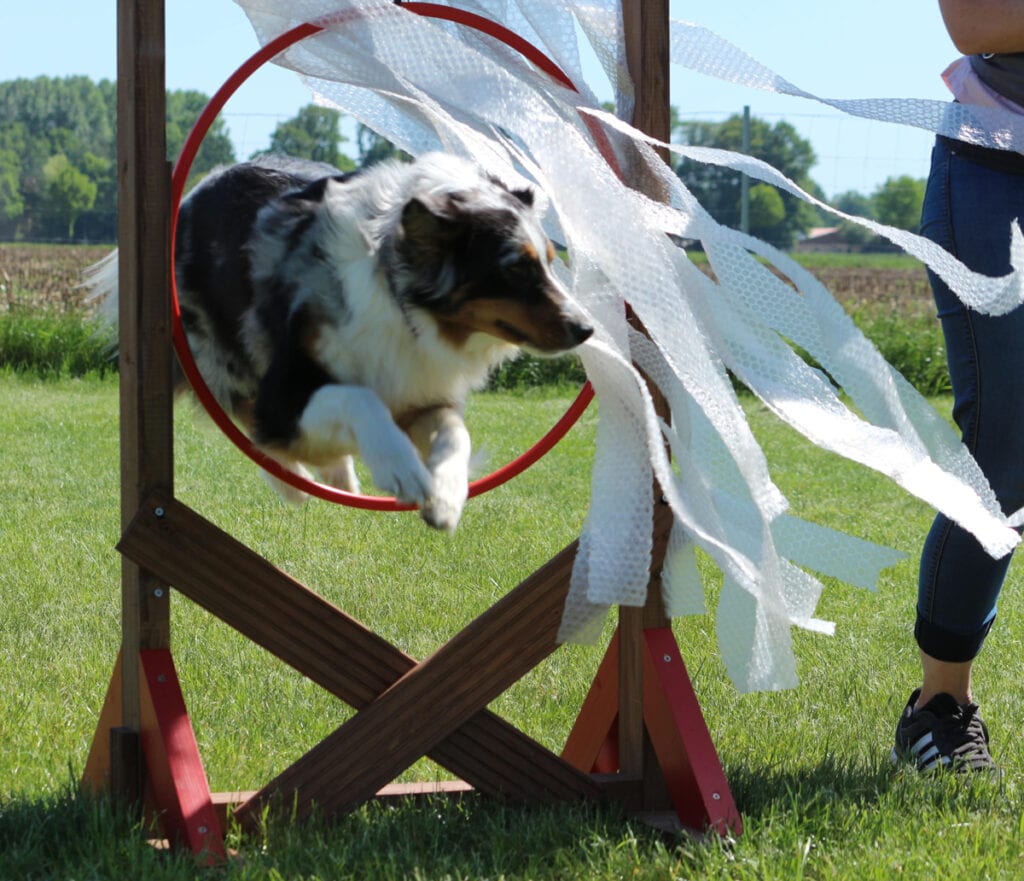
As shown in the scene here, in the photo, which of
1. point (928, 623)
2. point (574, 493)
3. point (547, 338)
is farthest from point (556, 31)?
point (574, 493)

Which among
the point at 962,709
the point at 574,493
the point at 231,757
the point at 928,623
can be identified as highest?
the point at 928,623

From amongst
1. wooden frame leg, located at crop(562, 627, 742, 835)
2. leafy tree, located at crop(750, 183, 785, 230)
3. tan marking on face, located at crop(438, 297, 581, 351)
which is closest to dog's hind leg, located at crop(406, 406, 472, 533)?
tan marking on face, located at crop(438, 297, 581, 351)

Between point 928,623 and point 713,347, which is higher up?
point 713,347

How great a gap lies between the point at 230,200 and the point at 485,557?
264 cm

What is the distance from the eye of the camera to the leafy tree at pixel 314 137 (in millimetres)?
11078

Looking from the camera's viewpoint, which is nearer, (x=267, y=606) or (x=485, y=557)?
(x=267, y=606)

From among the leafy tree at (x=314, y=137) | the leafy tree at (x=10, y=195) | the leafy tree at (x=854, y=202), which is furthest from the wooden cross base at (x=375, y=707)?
the leafy tree at (x=10, y=195)

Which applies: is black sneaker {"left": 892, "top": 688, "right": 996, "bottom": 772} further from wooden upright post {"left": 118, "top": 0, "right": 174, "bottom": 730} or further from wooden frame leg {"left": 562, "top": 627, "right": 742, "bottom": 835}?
Answer: wooden upright post {"left": 118, "top": 0, "right": 174, "bottom": 730}

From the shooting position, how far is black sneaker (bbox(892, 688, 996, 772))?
3.14m

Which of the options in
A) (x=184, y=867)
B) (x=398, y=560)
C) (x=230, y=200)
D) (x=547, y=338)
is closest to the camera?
(x=184, y=867)

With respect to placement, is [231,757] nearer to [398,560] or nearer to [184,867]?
[184,867]

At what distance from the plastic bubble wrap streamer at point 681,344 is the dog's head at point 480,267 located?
85 millimetres

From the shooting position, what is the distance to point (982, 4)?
2830mm

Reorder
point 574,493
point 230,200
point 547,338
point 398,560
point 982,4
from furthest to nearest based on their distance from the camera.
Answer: point 574,493, point 398,560, point 230,200, point 982,4, point 547,338
